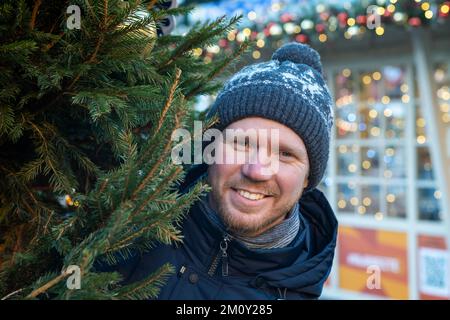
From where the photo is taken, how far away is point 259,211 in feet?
5.06

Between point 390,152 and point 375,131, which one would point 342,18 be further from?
point 390,152

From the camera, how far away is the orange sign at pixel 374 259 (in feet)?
17.2

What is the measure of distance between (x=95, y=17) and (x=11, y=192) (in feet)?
1.87

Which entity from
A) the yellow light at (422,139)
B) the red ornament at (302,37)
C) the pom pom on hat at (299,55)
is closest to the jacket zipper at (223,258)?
the pom pom on hat at (299,55)

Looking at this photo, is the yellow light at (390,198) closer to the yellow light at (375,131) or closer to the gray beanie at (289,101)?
the yellow light at (375,131)

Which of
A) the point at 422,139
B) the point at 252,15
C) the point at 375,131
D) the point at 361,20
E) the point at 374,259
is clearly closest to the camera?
the point at 361,20

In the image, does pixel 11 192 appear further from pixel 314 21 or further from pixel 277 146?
pixel 314 21

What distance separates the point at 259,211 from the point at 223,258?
0.20m

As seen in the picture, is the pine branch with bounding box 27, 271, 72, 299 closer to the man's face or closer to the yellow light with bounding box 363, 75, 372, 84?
the man's face

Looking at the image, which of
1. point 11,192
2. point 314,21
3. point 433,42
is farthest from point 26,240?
point 433,42

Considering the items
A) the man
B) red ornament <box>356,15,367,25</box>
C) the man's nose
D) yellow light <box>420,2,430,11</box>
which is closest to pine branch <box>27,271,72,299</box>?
the man

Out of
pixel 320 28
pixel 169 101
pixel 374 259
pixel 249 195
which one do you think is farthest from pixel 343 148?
pixel 169 101

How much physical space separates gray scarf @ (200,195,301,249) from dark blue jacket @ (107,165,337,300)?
0.09ft

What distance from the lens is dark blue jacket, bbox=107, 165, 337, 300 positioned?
146 centimetres
